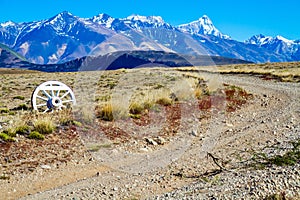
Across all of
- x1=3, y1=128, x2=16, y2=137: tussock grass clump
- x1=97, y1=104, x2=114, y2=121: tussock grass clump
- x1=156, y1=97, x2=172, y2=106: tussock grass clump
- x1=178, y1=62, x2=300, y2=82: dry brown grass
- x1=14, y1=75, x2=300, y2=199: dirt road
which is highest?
x1=178, y1=62, x2=300, y2=82: dry brown grass

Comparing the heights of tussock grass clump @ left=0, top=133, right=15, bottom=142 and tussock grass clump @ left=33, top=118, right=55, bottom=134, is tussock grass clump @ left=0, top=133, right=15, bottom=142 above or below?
below

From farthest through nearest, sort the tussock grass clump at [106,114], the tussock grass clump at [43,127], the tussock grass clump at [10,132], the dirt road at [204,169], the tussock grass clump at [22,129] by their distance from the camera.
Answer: the tussock grass clump at [106,114] < the tussock grass clump at [43,127] < the tussock grass clump at [22,129] < the tussock grass clump at [10,132] < the dirt road at [204,169]

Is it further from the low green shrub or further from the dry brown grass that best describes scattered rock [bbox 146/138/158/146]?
the dry brown grass

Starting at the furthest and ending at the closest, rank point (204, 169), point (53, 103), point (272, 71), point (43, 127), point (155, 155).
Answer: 1. point (272, 71)
2. point (53, 103)
3. point (43, 127)
4. point (155, 155)
5. point (204, 169)

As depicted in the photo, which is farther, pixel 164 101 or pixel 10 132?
pixel 164 101

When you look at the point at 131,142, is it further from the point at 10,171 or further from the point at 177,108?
the point at 177,108

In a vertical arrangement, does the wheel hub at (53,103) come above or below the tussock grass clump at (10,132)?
above

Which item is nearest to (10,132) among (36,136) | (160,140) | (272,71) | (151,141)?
(36,136)

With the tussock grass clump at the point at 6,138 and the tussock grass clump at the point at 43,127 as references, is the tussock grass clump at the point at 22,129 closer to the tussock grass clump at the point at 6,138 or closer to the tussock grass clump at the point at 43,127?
the tussock grass clump at the point at 43,127

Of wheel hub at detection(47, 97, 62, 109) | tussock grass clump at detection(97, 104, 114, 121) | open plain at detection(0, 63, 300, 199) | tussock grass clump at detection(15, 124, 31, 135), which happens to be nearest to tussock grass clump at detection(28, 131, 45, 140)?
open plain at detection(0, 63, 300, 199)

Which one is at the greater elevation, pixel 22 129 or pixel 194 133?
pixel 22 129

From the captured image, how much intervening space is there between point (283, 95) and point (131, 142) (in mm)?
13704

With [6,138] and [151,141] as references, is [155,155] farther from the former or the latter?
[6,138]

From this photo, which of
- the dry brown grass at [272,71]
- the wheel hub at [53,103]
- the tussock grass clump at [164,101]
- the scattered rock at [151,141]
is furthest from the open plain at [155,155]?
the dry brown grass at [272,71]
